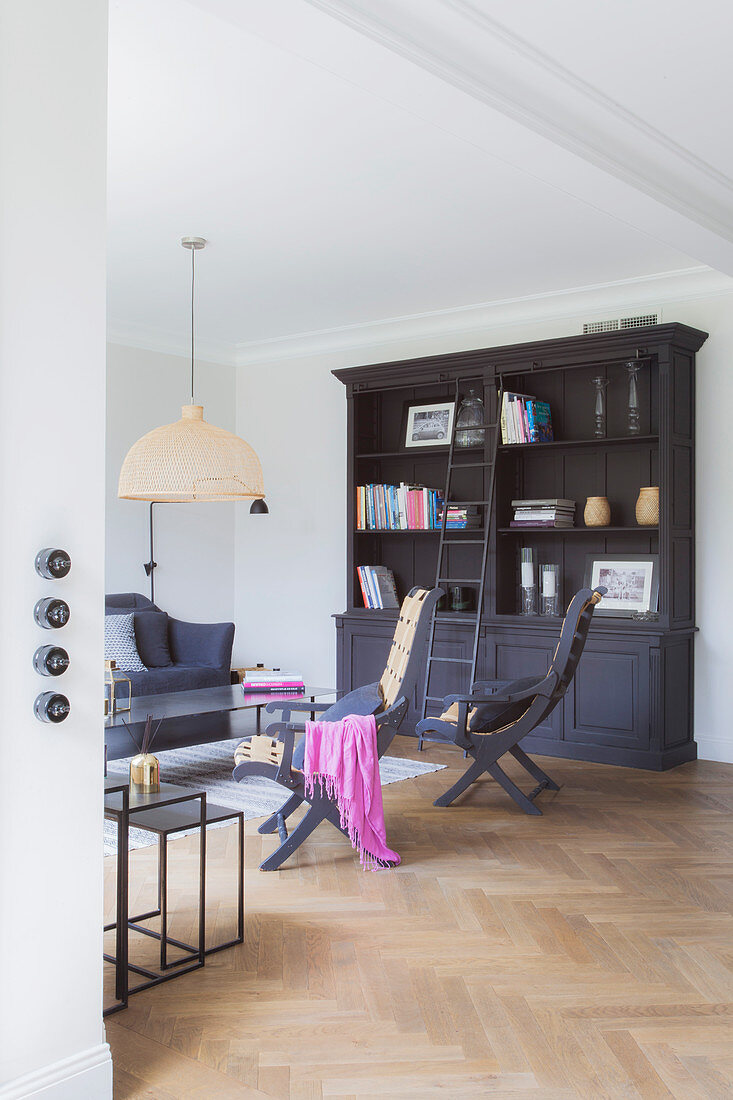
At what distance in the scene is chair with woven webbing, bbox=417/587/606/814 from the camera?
15.3 ft

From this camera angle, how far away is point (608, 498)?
20.4ft

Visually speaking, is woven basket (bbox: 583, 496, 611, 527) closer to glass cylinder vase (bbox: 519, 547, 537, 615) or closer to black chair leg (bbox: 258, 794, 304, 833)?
glass cylinder vase (bbox: 519, 547, 537, 615)

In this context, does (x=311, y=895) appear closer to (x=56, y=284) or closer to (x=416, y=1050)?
(x=416, y=1050)

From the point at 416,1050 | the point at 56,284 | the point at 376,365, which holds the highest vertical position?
the point at 376,365

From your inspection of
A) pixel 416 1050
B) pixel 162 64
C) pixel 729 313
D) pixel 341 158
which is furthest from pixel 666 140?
pixel 416 1050

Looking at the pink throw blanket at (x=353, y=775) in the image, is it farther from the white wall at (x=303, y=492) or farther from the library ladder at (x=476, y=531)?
the white wall at (x=303, y=492)

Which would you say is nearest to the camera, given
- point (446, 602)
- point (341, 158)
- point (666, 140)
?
point (666, 140)

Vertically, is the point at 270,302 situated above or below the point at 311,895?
above

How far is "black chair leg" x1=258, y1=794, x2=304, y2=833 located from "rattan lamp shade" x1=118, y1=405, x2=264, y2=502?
62.7 inches

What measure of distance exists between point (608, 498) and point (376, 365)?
184 cm

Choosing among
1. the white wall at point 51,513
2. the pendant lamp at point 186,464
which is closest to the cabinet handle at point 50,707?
the white wall at point 51,513

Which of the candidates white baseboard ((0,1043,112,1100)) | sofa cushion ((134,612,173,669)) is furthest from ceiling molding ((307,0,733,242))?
sofa cushion ((134,612,173,669))

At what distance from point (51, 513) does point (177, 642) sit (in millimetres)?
5023

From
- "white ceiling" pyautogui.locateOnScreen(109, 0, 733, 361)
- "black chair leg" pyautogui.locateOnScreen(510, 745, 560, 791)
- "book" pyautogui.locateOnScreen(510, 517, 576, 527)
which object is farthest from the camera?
"book" pyautogui.locateOnScreen(510, 517, 576, 527)
